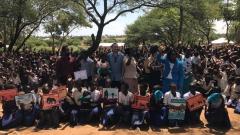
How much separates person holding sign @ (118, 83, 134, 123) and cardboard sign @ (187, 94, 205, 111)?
1.42 metres

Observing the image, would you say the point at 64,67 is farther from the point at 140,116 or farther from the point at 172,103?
the point at 172,103

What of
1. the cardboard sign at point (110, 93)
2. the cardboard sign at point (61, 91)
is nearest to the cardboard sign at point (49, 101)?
the cardboard sign at point (61, 91)

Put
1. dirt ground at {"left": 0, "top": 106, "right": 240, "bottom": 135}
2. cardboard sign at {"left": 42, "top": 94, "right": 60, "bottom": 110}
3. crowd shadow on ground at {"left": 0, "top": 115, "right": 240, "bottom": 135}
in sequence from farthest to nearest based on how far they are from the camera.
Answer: cardboard sign at {"left": 42, "top": 94, "right": 60, "bottom": 110}, crowd shadow on ground at {"left": 0, "top": 115, "right": 240, "bottom": 135}, dirt ground at {"left": 0, "top": 106, "right": 240, "bottom": 135}

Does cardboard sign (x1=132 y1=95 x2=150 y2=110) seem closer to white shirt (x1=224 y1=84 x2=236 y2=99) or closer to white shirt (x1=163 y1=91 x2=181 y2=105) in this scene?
white shirt (x1=163 y1=91 x2=181 y2=105)

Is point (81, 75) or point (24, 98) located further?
point (81, 75)

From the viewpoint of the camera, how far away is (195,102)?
11.9 meters

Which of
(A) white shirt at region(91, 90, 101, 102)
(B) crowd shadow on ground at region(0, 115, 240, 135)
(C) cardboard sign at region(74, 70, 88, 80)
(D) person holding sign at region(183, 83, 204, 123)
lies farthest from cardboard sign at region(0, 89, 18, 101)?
(D) person holding sign at region(183, 83, 204, 123)

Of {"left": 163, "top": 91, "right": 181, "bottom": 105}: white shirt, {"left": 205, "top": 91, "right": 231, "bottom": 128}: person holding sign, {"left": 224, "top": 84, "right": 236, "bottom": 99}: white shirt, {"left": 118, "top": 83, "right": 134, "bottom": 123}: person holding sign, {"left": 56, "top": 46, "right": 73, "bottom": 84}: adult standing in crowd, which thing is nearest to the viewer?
{"left": 205, "top": 91, "right": 231, "bottom": 128}: person holding sign

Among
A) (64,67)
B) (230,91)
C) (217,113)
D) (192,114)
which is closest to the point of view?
(217,113)

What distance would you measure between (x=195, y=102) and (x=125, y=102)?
1.73 meters

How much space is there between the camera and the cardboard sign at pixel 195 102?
1178 centimetres

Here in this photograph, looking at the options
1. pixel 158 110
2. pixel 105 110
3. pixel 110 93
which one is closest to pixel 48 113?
pixel 105 110

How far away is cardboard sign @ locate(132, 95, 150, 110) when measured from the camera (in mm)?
11781

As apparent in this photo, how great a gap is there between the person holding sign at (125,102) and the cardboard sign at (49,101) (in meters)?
1.61
